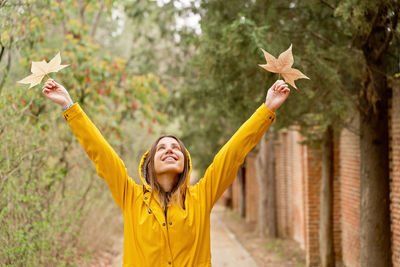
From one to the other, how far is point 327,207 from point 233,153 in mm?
6432

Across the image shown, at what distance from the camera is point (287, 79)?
11.1 ft

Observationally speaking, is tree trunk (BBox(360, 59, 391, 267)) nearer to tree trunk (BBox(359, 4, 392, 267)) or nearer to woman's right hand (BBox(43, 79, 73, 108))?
tree trunk (BBox(359, 4, 392, 267))

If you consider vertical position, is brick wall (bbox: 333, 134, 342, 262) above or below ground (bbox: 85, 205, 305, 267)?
above

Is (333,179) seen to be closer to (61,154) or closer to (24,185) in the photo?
(61,154)

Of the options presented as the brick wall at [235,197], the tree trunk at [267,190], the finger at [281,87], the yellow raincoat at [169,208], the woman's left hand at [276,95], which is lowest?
the brick wall at [235,197]

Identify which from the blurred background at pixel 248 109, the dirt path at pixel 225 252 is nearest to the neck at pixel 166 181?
the blurred background at pixel 248 109

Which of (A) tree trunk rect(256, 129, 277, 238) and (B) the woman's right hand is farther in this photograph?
(A) tree trunk rect(256, 129, 277, 238)

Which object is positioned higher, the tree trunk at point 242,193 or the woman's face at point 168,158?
the woman's face at point 168,158

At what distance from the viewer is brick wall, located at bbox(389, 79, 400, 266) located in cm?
652

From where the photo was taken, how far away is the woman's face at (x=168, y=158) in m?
3.39

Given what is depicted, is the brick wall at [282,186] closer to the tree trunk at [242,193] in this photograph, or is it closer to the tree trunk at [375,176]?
the tree trunk at [242,193]

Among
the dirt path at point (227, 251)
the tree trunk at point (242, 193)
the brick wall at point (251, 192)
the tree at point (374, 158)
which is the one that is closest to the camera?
the tree at point (374, 158)

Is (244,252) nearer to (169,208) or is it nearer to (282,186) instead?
(282,186)

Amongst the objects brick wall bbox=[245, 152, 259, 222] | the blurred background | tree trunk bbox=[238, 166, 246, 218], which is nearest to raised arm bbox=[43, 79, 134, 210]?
the blurred background
